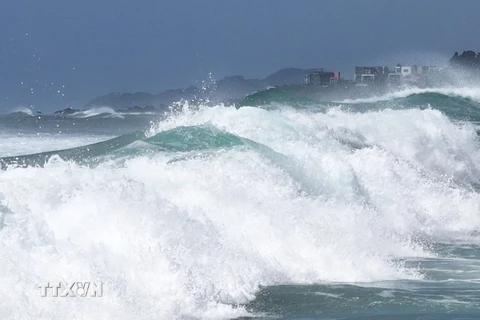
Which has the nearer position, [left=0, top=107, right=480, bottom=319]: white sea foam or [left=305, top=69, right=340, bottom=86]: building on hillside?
[left=0, top=107, right=480, bottom=319]: white sea foam

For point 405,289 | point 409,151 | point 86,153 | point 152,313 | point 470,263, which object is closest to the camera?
point 152,313

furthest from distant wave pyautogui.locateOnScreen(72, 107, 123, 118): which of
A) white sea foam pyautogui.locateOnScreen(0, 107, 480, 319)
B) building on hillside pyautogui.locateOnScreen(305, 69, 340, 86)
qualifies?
white sea foam pyautogui.locateOnScreen(0, 107, 480, 319)

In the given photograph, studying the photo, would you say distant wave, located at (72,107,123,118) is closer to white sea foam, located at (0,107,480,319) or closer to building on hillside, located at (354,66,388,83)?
building on hillside, located at (354,66,388,83)

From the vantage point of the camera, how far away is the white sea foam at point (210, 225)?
846 centimetres

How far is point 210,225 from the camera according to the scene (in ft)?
35.3

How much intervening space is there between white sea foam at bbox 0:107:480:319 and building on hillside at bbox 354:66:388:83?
61631 millimetres

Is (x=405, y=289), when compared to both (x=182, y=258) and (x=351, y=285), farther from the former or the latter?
(x=182, y=258)

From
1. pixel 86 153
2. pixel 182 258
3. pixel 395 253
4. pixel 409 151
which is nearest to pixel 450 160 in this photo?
pixel 409 151

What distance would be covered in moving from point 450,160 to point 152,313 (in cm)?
1621

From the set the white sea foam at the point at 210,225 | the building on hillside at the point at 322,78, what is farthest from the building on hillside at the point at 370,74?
the white sea foam at the point at 210,225

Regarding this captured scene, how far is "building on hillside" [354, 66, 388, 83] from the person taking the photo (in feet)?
262

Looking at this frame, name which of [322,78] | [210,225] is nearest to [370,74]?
[322,78]

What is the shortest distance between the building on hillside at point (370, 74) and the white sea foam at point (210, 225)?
61631mm

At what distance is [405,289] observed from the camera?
10.3 metres
